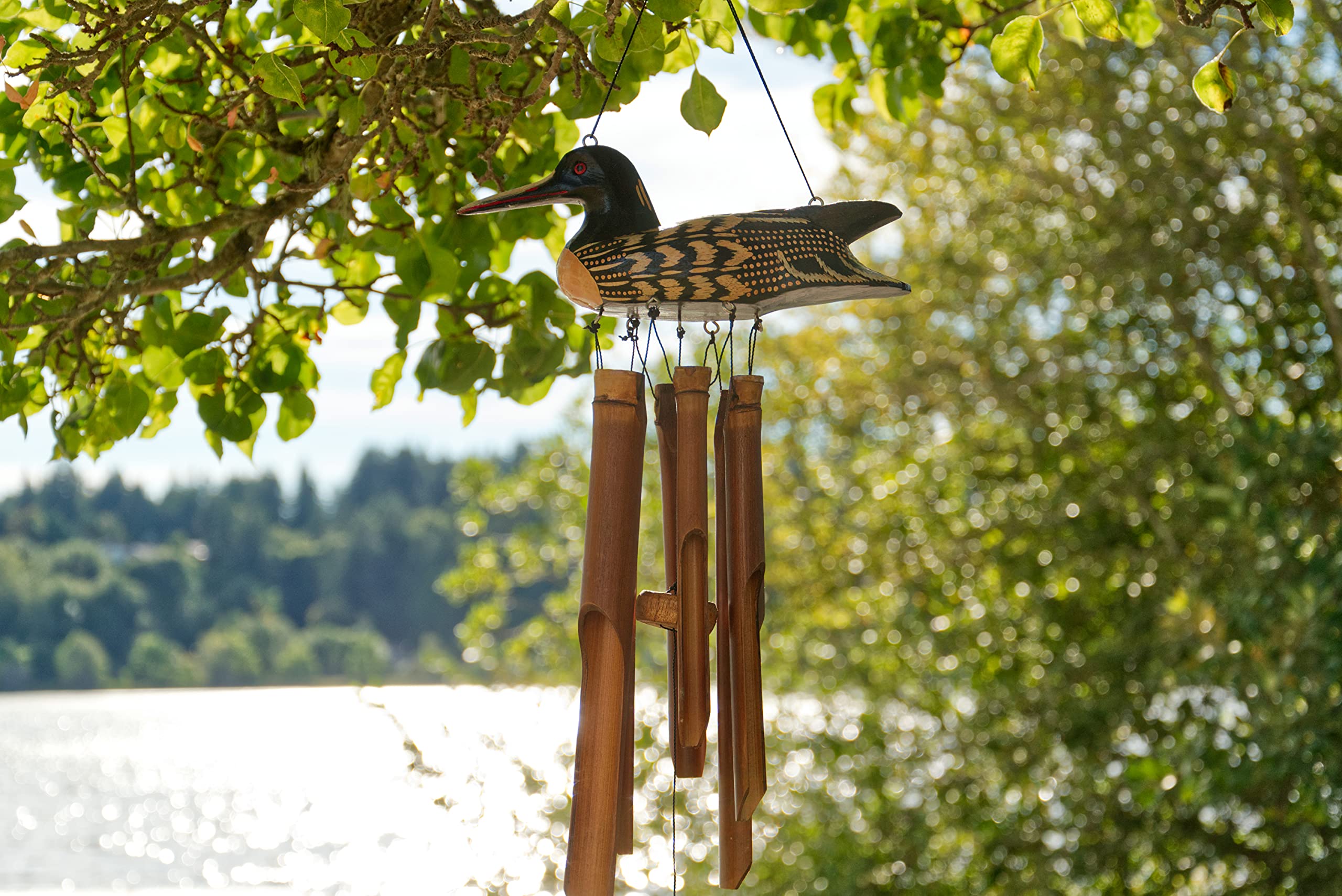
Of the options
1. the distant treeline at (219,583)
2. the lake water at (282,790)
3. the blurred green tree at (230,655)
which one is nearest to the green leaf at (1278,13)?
the lake water at (282,790)

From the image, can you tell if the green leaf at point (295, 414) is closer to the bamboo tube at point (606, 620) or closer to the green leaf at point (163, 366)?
the green leaf at point (163, 366)

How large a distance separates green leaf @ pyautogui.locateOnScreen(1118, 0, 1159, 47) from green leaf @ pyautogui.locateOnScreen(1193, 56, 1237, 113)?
43 cm

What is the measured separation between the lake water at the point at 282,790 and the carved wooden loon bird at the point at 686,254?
2527 mm

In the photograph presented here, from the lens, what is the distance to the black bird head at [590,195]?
4.75 ft

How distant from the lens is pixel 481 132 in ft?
5.95

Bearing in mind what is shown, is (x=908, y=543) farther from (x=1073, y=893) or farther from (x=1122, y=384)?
(x=1073, y=893)

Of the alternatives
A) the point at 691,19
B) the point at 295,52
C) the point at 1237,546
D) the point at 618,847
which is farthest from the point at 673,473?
the point at 1237,546

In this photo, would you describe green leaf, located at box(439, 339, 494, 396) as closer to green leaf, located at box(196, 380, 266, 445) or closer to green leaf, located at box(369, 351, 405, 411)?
green leaf, located at box(369, 351, 405, 411)

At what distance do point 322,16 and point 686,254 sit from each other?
491 millimetres

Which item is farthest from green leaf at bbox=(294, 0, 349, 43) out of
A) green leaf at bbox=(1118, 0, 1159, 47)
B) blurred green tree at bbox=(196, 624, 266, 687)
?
blurred green tree at bbox=(196, 624, 266, 687)

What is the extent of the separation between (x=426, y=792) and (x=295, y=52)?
A: 2.83m

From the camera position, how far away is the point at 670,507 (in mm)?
1470

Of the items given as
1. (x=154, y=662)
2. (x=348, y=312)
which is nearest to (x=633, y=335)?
(x=348, y=312)

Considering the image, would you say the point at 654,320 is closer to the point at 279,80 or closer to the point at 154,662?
the point at 279,80
